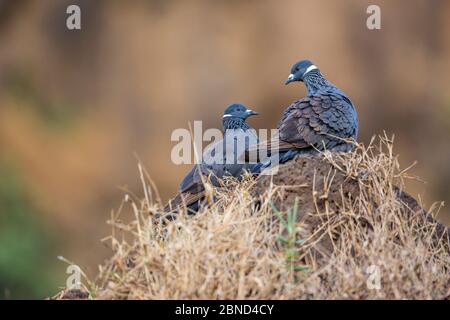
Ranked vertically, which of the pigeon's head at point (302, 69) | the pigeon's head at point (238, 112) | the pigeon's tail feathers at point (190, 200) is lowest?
the pigeon's tail feathers at point (190, 200)

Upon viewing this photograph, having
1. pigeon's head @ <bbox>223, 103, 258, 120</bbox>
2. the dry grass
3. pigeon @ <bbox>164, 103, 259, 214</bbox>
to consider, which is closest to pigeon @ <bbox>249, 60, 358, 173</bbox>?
pigeon @ <bbox>164, 103, 259, 214</bbox>

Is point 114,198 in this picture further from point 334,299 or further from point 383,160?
point 334,299

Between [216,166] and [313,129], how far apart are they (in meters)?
0.97

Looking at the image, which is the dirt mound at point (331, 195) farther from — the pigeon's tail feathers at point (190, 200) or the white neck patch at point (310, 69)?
the white neck patch at point (310, 69)

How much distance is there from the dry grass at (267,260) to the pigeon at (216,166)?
166 cm

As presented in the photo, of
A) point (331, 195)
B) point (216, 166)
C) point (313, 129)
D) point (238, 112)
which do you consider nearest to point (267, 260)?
point (331, 195)

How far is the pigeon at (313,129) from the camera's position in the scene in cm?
698

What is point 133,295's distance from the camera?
432 cm

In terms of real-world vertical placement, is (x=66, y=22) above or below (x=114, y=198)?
above

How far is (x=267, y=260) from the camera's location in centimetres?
426

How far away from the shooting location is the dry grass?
418 cm

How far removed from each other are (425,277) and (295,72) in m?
4.50

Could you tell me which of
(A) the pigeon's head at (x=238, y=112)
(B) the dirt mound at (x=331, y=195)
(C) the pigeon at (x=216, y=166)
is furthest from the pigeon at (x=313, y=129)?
(A) the pigeon's head at (x=238, y=112)
